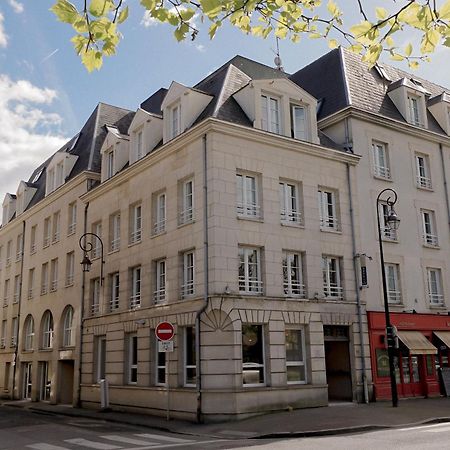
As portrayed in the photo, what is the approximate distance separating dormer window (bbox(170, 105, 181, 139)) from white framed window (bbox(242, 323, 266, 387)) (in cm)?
815

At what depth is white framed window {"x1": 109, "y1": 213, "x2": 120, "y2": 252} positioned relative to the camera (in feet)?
80.9

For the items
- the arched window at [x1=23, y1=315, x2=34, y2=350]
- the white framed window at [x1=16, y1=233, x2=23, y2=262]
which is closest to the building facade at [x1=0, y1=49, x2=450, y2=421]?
the arched window at [x1=23, y1=315, x2=34, y2=350]

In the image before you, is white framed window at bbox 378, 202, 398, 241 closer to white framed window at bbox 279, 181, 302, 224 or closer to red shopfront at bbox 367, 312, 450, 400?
red shopfront at bbox 367, 312, 450, 400

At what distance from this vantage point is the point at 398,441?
11.7m

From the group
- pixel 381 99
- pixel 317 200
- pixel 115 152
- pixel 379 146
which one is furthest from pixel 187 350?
pixel 381 99

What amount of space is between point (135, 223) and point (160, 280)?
329 cm

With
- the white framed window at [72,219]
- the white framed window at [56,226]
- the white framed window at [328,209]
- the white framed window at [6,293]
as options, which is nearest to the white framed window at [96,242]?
the white framed window at [72,219]

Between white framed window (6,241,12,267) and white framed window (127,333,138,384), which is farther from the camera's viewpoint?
white framed window (6,241,12,267)

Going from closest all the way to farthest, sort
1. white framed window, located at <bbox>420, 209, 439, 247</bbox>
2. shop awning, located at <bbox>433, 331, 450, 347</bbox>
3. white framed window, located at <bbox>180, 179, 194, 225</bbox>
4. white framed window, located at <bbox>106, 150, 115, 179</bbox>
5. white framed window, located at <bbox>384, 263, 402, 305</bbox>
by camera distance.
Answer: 1. white framed window, located at <bbox>180, 179, 194, 225</bbox>
2. white framed window, located at <bbox>384, 263, 402, 305</bbox>
3. shop awning, located at <bbox>433, 331, 450, 347</bbox>
4. white framed window, located at <bbox>420, 209, 439, 247</bbox>
5. white framed window, located at <bbox>106, 150, 115, 179</bbox>

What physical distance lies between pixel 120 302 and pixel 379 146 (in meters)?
13.0

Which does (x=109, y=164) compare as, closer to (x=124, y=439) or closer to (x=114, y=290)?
(x=114, y=290)

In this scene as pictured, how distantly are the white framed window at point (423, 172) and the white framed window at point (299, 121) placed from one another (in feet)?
22.5

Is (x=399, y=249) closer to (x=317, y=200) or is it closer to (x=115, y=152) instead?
(x=317, y=200)

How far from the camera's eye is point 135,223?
933 inches
